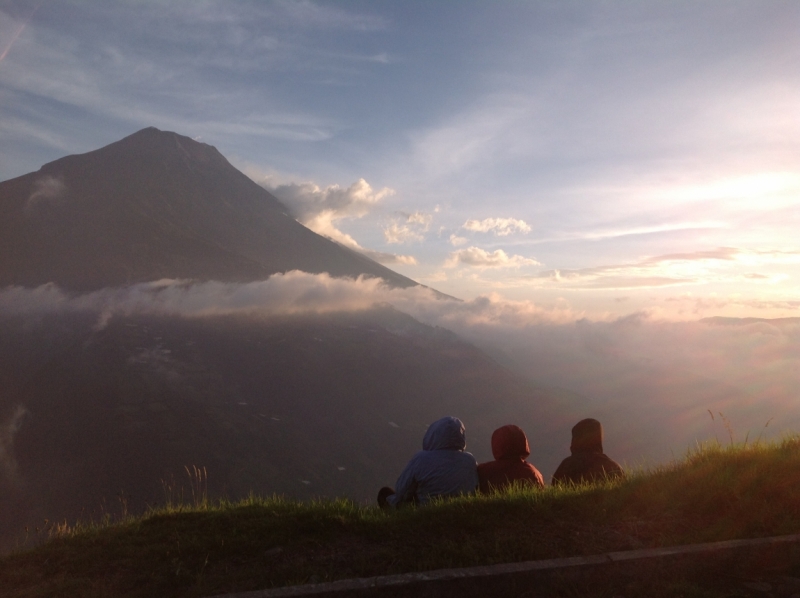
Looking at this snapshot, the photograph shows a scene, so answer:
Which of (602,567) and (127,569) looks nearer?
(602,567)

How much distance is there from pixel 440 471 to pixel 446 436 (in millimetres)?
427

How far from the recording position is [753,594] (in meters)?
4.04

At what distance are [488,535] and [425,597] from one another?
1135mm

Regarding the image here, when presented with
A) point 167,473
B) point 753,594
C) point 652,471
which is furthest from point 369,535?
point 167,473

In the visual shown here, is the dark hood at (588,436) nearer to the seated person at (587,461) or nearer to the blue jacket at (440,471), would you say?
the seated person at (587,461)

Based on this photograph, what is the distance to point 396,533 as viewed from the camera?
206 inches

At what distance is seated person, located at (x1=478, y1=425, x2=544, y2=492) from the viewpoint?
7030mm

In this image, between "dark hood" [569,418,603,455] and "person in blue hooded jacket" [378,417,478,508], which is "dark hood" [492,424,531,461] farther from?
"dark hood" [569,418,603,455]

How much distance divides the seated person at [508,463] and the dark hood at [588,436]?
1.00m

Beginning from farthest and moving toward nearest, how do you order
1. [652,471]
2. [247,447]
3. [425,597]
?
[247,447]
[652,471]
[425,597]

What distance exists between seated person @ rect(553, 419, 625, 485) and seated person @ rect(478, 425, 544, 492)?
0.51 metres

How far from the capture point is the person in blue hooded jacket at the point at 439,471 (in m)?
6.59

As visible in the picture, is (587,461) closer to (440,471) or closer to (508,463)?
(508,463)

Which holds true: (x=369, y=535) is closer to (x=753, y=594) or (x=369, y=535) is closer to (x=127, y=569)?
(x=127, y=569)
